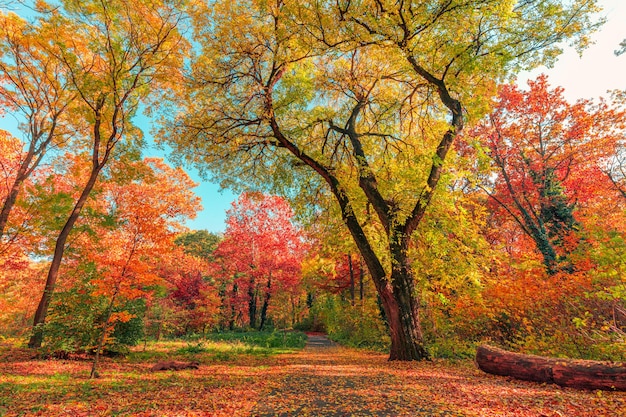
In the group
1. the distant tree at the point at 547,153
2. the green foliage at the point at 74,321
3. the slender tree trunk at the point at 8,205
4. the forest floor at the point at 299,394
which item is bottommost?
the forest floor at the point at 299,394

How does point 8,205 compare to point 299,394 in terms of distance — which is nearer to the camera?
point 299,394

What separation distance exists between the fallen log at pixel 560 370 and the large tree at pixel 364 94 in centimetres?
216

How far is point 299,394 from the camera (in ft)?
13.0

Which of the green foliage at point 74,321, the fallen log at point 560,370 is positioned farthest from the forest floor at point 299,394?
the green foliage at point 74,321

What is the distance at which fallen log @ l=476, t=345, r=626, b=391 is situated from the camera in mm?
3602

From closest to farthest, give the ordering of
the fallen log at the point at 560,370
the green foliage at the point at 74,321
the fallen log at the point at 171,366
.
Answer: the fallen log at the point at 560,370 → the fallen log at the point at 171,366 → the green foliage at the point at 74,321

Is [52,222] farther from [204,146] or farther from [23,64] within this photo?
[204,146]

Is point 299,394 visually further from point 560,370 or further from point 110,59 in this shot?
point 110,59

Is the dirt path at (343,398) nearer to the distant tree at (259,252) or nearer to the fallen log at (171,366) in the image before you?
the fallen log at (171,366)

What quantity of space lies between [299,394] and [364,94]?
8254 millimetres

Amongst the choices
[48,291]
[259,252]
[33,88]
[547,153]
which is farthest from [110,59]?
[547,153]

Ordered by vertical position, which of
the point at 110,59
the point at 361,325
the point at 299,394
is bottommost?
the point at 299,394

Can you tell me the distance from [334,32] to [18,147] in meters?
14.5

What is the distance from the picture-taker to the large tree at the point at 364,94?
5.36 meters
